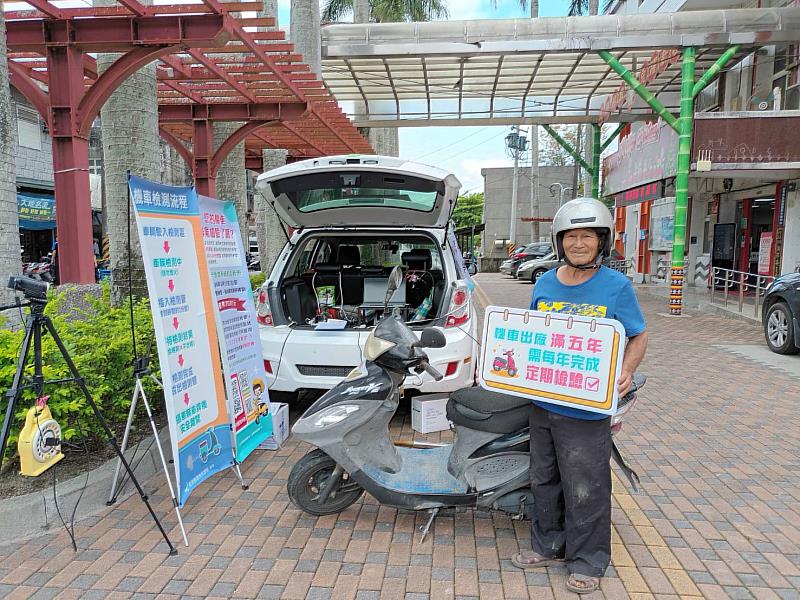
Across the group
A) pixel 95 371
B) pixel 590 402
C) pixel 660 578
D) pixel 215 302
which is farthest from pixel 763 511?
pixel 95 371

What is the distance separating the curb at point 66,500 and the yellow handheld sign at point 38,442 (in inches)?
22.8

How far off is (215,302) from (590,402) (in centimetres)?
230

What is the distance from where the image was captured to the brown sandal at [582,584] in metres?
2.71

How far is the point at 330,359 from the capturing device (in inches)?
180

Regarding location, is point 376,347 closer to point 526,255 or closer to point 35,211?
point 35,211

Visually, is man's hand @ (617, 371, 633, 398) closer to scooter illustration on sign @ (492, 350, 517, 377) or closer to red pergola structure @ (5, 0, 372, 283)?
scooter illustration on sign @ (492, 350, 517, 377)

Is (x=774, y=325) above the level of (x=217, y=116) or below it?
below

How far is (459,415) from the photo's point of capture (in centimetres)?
322

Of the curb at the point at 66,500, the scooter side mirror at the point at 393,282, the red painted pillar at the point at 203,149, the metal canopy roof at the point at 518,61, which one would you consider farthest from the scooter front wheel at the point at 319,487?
the metal canopy roof at the point at 518,61

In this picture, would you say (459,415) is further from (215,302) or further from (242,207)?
(242,207)

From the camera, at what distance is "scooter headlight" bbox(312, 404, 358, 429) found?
128 inches

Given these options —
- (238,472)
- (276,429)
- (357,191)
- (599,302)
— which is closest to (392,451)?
(238,472)

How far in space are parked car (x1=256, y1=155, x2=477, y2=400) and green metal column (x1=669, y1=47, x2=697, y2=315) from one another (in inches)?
303

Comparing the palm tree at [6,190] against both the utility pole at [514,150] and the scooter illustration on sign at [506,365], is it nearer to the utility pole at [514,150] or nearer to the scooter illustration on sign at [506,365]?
the scooter illustration on sign at [506,365]
